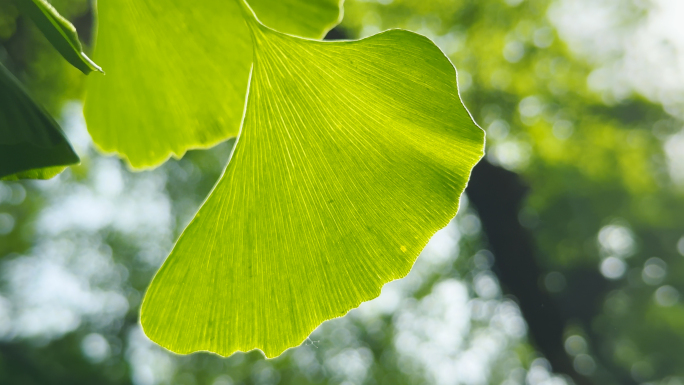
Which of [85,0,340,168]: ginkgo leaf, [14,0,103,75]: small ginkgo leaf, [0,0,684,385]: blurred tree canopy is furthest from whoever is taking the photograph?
[0,0,684,385]: blurred tree canopy

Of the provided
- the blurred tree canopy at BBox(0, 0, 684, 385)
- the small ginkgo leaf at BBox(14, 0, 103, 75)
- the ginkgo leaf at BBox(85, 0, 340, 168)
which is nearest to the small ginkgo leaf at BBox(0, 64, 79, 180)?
the small ginkgo leaf at BBox(14, 0, 103, 75)

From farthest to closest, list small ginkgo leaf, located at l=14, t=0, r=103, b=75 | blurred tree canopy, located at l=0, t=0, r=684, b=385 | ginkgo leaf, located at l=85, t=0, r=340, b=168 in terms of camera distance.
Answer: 1. blurred tree canopy, located at l=0, t=0, r=684, b=385
2. ginkgo leaf, located at l=85, t=0, r=340, b=168
3. small ginkgo leaf, located at l=14, t=0, r=103, b=75

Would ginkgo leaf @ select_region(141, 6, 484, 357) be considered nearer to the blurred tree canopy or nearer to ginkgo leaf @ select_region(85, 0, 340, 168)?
ginkgo leaf @ select_region(85, 0, 340, 168)

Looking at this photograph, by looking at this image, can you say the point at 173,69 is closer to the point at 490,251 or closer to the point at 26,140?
the point at 26,140

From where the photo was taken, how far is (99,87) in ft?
2.05

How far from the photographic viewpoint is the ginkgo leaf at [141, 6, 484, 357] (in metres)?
0.39

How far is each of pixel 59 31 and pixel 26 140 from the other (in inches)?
3.3

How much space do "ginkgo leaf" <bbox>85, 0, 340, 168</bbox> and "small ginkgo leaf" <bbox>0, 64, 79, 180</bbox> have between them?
8.9 inches

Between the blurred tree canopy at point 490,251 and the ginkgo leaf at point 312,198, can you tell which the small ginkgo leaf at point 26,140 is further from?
the blurred tree canopy at point 490,251

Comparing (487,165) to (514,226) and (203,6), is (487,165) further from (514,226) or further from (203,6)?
(203,6)

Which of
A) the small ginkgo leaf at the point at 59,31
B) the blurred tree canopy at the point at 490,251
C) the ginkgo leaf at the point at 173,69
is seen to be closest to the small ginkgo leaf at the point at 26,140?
the small ginkgo leaf at the point at 59,31

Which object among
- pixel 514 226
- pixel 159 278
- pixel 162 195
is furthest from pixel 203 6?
pixel 162 195

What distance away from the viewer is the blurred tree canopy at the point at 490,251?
388 centimetres

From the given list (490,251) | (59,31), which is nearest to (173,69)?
(59,31)
